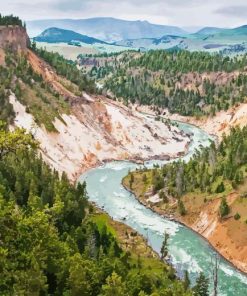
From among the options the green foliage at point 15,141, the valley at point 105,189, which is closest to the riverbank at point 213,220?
the valley at point 105,189

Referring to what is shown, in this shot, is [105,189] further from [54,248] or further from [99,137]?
[54,248]

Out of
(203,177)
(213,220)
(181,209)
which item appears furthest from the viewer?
(203,177)

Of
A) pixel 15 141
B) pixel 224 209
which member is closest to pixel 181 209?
pixel 224 209

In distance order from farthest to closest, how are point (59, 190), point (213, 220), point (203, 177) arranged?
point (203, 177)
point (213, 220)
point (59, 190)

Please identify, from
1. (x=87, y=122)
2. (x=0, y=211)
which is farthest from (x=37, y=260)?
(x=87, y=122)

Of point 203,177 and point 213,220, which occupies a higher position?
point 203,177

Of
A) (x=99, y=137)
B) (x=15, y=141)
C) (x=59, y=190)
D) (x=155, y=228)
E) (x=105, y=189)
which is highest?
(x=15, y=141)

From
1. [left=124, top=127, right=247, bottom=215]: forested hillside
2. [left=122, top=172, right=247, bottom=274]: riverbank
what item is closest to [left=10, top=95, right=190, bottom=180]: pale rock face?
[left=124, top=127, right=247, bottom=215]: forested hillside
